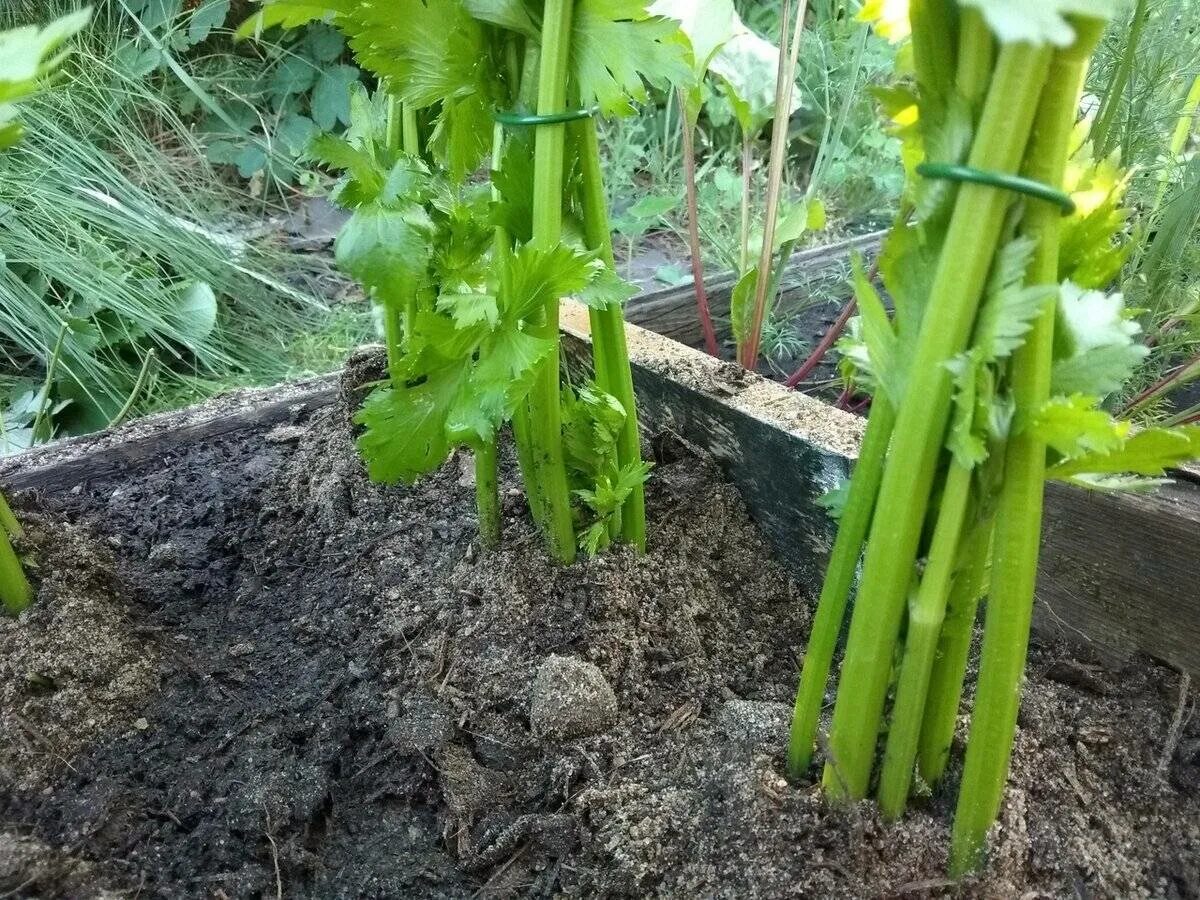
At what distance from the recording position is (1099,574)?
832 mm

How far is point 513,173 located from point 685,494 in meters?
0.43

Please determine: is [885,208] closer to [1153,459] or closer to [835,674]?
[835,674]

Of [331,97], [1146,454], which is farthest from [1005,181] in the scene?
[331,97]

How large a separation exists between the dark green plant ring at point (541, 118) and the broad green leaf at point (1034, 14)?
397 mm

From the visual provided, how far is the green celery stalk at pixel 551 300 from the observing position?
0.72 m

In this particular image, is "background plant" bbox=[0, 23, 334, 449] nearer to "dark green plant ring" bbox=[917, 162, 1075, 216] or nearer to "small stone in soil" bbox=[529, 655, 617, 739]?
"small stone in soil" bbox=[529, 655, 617, 739]

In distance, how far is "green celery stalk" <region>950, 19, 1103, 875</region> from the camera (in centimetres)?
46

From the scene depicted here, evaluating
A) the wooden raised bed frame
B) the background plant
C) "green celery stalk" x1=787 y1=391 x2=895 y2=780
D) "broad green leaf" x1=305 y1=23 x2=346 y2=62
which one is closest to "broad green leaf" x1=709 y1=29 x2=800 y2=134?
the wooden raised bed frame

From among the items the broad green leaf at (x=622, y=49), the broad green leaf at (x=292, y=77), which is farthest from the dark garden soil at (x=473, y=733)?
the broad green leaf at (x=292, y=77)

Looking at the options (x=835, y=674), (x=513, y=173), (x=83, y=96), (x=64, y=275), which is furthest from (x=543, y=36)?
(x=83, y=96)

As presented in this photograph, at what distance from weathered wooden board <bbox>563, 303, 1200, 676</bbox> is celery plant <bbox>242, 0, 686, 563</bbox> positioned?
0.66 ft

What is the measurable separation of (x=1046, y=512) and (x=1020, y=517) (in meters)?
0.39

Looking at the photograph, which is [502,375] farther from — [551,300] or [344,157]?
[344,157]

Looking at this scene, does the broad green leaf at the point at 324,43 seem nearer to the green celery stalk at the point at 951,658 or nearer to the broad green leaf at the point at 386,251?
the broad green leaf at the point at 386,251
